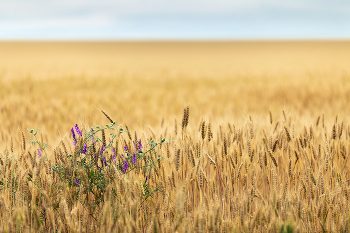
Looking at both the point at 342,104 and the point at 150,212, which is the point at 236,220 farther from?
the point at 342,104

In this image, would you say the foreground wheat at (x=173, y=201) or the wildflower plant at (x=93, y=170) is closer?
the foreground wheat at (x=173, y=201)

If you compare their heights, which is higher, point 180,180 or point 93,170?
point 93,170

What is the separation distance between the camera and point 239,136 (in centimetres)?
196

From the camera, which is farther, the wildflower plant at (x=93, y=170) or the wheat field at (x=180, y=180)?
the wildflower plant at (x=93, y=170)

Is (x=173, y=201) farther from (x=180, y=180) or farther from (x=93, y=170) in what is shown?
(x=93, y=170)

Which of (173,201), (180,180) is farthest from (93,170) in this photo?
(180,180)

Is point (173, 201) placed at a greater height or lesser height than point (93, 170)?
lesser

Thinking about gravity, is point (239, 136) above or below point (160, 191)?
above

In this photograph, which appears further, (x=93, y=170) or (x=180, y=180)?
(x=180, y=180)

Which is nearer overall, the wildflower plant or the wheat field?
the wheat field

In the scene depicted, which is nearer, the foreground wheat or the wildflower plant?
the foreground wheat

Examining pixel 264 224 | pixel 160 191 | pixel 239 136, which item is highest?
pixel 239 136

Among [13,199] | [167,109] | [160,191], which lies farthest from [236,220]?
[167,109]

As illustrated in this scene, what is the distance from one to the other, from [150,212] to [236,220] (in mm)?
406
